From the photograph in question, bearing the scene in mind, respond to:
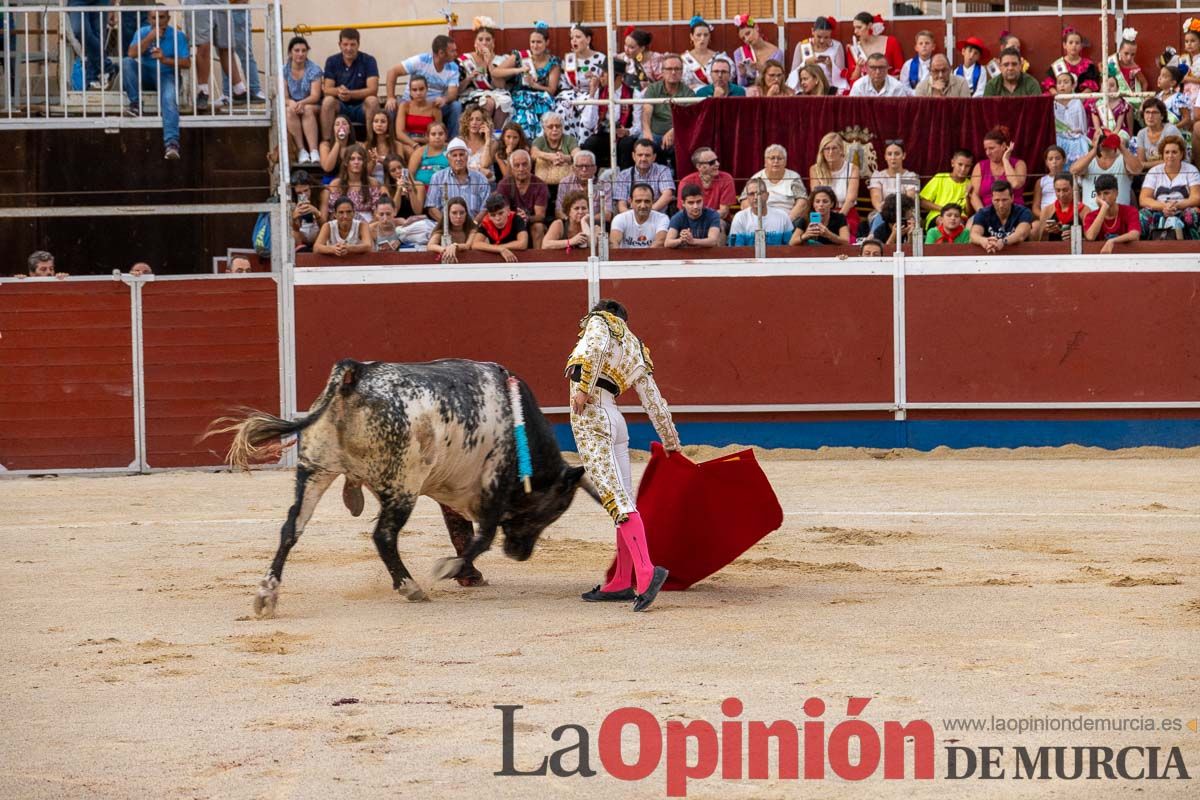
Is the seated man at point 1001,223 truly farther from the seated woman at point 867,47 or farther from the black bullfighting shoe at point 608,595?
the black bullfighting shoe at point 608,595

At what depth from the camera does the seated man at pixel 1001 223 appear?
39.8 ft

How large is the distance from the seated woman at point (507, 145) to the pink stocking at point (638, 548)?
6214mm

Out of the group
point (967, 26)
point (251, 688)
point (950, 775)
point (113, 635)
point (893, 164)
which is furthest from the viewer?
point (967, 26)

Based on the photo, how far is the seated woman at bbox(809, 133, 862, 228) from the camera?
40.4 ft

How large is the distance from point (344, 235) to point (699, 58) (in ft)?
11.2

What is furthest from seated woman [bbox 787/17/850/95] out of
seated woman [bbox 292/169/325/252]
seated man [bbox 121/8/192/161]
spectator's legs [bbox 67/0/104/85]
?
spectator's legs [bbox 67/0/104/85]

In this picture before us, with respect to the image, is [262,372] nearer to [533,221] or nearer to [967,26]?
[533,221]

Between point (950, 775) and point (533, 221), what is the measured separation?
8.76 metres

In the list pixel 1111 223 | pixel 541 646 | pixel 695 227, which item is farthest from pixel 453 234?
pixel 541 646

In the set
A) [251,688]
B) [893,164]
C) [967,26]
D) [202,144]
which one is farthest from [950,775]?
[967,26]

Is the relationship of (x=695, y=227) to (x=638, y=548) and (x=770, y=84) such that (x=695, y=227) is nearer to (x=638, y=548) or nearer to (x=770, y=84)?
(x=770, y=84)

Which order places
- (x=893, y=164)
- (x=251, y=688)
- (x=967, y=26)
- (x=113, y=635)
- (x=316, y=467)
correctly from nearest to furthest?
1. (x=251, y=688)
2. (x=113, y=635)
3. (x=316, y=467)
4. (x=893, y=164)
5. (x=967, y=26)

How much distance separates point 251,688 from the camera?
5305mm

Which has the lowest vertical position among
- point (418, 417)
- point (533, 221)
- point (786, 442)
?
point (786, 442)
